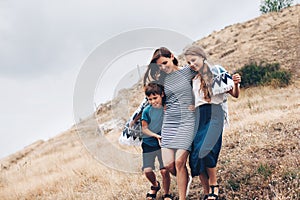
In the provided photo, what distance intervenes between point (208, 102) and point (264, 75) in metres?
13.0

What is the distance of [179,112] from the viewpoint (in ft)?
14.0

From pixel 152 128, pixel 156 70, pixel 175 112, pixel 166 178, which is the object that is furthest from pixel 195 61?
pixel 166 178

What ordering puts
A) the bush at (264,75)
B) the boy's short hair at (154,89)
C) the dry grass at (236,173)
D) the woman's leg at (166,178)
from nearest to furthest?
1. the boy's short hair at (154,89)
2. the dry grass at (236,173)
3. the woman's leg at (166,178)
4. the bush at (264,75)

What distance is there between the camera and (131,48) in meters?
4.82

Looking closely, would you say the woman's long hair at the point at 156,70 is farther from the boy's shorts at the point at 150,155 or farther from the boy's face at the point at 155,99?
the boy's shorts at the point at 150,155

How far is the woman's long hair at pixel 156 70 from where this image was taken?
438 centimetres

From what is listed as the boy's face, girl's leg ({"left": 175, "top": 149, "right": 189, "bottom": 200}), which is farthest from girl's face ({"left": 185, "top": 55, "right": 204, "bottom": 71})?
girl's leg ({"left": 175, "top": 149, "right": 189, "bottom": 200})

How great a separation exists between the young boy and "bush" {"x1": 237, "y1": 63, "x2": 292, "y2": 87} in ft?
38.3

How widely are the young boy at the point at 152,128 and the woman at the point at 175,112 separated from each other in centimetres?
11

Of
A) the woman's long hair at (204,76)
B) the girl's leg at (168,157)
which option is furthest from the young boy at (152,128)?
the woman's long hair at (204,76)

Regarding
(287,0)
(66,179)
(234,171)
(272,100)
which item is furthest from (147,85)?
(287,0)

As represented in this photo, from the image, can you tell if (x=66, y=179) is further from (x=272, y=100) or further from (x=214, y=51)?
(x=214, y=51)

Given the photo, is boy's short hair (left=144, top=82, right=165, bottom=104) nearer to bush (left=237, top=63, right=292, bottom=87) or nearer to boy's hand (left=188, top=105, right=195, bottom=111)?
boy's hand (left=188, top=105, right=195, bottom=111)

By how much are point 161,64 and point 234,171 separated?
1782 mm
